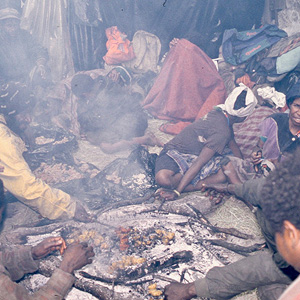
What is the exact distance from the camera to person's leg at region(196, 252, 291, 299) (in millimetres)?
2246

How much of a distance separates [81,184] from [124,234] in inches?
60.7

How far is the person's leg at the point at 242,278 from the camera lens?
7.37ft

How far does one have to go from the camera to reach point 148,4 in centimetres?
706

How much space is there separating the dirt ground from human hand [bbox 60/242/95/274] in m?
0.34

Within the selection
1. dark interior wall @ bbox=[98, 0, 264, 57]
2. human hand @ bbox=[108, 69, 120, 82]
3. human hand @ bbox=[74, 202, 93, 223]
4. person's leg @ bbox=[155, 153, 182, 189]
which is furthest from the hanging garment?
human hand @ bbox=[74, 202, 93, 223]

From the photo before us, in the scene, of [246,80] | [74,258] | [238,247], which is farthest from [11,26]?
[238,247]

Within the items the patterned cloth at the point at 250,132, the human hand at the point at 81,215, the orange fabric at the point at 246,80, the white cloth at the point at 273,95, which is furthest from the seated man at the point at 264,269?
the orange fabric at the point at 246,80

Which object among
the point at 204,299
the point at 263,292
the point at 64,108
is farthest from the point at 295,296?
the point at 64,108

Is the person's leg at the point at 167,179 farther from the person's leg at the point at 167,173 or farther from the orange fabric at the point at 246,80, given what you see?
the orange fabric at the point at 246,80

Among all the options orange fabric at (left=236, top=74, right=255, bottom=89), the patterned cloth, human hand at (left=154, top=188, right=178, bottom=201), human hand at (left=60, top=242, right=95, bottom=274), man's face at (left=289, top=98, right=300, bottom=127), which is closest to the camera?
human hand at (left=60, top=242, right=95, bottom=274)

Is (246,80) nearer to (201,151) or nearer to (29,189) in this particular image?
(201,151)

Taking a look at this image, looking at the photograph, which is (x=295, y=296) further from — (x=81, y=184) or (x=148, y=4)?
(x=148, y=4)

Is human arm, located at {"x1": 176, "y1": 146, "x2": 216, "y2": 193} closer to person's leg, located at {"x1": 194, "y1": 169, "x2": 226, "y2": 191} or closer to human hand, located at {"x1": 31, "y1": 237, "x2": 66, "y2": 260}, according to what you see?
person's leg, located at {"x1": 194, "y1": 169, "x2": 226, "y2": 191}

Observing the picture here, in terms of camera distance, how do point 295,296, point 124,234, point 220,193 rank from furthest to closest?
1. point 220,193
2. point 124,234
3. point 295,296
